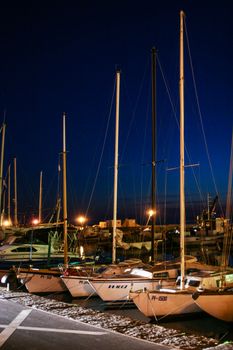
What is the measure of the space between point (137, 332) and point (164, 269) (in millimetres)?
8592

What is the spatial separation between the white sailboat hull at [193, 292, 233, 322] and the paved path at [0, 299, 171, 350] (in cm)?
Result: 496

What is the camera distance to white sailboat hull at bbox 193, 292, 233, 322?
13828 millimetres

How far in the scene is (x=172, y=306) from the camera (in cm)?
1484

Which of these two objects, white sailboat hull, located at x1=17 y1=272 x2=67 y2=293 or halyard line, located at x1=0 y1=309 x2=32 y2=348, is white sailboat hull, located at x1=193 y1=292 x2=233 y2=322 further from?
white sailboat hull, located at x1=17 y1=272 x2=67 y2=293

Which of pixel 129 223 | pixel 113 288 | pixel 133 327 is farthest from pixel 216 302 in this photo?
pixel 129 223

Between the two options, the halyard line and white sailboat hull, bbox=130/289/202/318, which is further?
white sailboat hull, bbox=130/289/202/318

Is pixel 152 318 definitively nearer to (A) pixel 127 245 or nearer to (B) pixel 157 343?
(B) pixel 157 343

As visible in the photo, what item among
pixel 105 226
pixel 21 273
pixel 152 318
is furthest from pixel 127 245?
pixel 152 318

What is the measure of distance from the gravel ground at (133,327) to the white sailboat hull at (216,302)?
370cm

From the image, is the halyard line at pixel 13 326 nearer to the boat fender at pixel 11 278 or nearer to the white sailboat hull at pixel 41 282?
the boat fender at pixel 11 278

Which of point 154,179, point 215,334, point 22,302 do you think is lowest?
point 215,334

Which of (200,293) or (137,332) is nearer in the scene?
(137,332)

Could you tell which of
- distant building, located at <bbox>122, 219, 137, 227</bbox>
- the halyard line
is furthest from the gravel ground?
distant building, located at <bbox>122, 219, 137, 227</bbox>

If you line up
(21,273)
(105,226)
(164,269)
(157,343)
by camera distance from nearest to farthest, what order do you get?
(157,343) → (164,269) → (21,273) → (105,226)
